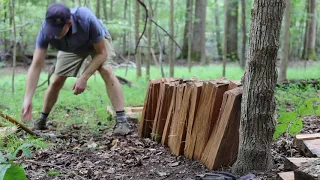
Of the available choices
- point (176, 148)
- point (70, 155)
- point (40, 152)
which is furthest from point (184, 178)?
point (40, 152)

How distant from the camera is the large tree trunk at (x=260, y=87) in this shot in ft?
7.86

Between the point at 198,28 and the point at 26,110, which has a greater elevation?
the point at 198,28

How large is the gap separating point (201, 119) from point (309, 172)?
1212 millimetres

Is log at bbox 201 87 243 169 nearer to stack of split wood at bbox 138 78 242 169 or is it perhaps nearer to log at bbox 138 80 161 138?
stack of split wood at bbox 138 78 242 169

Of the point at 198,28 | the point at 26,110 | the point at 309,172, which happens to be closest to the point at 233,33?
the point at 198,28

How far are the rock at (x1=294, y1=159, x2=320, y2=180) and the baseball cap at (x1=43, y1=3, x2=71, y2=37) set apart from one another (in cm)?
289

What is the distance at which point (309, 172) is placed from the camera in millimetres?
1897

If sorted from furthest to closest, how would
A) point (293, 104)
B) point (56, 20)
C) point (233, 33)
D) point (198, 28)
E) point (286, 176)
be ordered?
point (198, 28)
point (233, 33)
point (293, 104)
point (56, 20)
point (286, 176)

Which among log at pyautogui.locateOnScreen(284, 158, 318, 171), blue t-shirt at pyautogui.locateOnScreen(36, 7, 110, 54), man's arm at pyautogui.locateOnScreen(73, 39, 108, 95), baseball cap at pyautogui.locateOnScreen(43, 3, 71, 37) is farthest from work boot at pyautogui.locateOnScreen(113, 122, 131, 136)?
log at pyautogui.locateOnScreen(284, 158, 318, 171)

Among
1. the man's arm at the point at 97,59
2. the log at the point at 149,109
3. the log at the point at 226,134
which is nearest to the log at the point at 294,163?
the log at the point at 226,134

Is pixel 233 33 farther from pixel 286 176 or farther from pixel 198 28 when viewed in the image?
pixel 286 176

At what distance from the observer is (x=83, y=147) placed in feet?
12.5

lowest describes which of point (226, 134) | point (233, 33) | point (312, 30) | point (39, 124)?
point (39, 124)

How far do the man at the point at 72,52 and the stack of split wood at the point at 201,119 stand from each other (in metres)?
0.78
